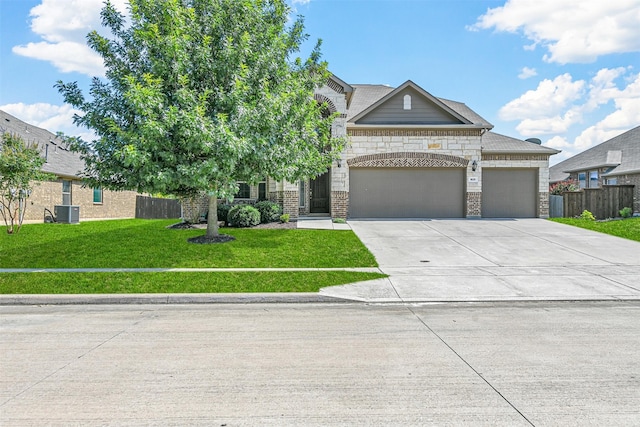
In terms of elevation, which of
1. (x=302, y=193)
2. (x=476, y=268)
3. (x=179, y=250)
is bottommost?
(x=476, y=268)

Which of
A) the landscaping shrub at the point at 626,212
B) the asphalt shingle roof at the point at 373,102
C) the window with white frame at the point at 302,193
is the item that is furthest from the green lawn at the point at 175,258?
the landscaping shrub at the point at 626,212

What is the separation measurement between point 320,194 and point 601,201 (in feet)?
45.0

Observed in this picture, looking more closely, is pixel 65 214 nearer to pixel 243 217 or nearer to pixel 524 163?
pixel 243 217

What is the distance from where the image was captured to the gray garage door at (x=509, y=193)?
67.7ft

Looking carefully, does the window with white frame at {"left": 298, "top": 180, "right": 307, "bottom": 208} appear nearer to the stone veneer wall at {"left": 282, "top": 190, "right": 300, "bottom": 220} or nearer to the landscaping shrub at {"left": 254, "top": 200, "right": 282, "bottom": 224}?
the stone veneer wall at {"left": 282, "top": 190, "right": 300, "bottom": 220}

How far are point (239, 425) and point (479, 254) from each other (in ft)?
34.0

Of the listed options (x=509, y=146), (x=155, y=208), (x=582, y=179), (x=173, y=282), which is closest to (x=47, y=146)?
(x=155, y=208)

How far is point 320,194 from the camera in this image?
20.4 metres

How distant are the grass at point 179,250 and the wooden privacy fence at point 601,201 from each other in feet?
43.7

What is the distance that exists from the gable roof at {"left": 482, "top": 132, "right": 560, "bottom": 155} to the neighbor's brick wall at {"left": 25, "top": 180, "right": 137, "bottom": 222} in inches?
734

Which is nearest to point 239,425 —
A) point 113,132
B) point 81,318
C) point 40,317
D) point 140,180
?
point 81,318

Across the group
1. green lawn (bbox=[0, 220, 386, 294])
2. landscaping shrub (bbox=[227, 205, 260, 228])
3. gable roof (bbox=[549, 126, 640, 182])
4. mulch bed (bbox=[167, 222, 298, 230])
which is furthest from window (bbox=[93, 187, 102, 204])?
gable roof (bbox=[549, 126, 640, 182])

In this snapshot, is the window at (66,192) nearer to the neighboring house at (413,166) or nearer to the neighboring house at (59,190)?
the neighboring house at (59,190)

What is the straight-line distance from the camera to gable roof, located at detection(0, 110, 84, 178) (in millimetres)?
23527
